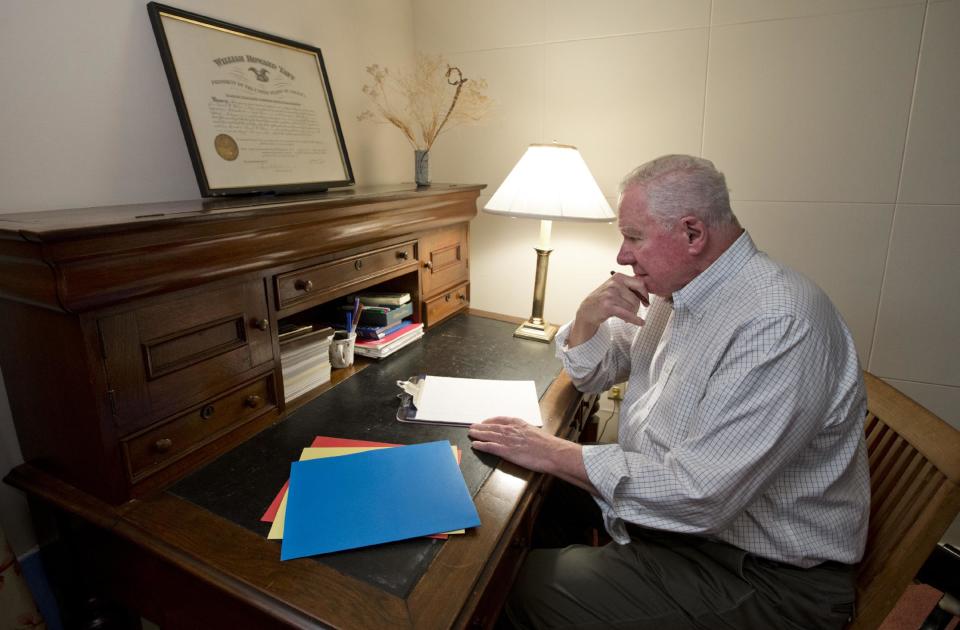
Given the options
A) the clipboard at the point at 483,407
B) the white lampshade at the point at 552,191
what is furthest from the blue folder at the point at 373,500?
the white lampshade at the point at 552,191

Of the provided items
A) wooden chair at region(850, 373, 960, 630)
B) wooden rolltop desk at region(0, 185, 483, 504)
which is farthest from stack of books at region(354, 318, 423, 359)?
wooden chair at region(850, 373, 960, 630)

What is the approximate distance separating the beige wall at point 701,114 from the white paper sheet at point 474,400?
31.1 inches

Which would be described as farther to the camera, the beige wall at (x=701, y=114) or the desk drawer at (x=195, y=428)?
the beige wall at (x=701, y=114)

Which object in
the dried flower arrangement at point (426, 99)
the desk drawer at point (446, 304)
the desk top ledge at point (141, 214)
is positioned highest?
the dried flower arrangement at point (426, 99)

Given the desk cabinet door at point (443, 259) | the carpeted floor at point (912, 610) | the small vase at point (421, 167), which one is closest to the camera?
the carpeted floor at point (912, 610)

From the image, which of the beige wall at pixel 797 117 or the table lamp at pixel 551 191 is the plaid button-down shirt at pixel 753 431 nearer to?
the table lamp at pixel 551 191

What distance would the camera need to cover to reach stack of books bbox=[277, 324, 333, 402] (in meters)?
1.24

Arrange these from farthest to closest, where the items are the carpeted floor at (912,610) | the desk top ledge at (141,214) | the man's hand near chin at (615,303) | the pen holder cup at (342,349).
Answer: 1. the carpeted floor at (912,610)
2. the pen holder cup at (342,349)
3. the man's hand near chin at (615,303)
4. the desk top ledge at (141,214)

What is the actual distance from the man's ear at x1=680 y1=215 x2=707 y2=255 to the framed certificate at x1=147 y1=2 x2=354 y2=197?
39.1 inches

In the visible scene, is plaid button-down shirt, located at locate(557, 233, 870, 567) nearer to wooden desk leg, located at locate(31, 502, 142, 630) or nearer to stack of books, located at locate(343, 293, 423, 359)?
stack of books, located at locate(343, 293, 423, 359)

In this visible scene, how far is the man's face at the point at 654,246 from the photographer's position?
1066 millimetres

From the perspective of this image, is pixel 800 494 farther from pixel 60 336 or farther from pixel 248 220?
pixel 60 336

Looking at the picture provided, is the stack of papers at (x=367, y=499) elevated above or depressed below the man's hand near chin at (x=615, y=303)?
below

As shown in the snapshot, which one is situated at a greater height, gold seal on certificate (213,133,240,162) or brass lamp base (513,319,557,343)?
gold seal on certificate (213,133,240,162)
